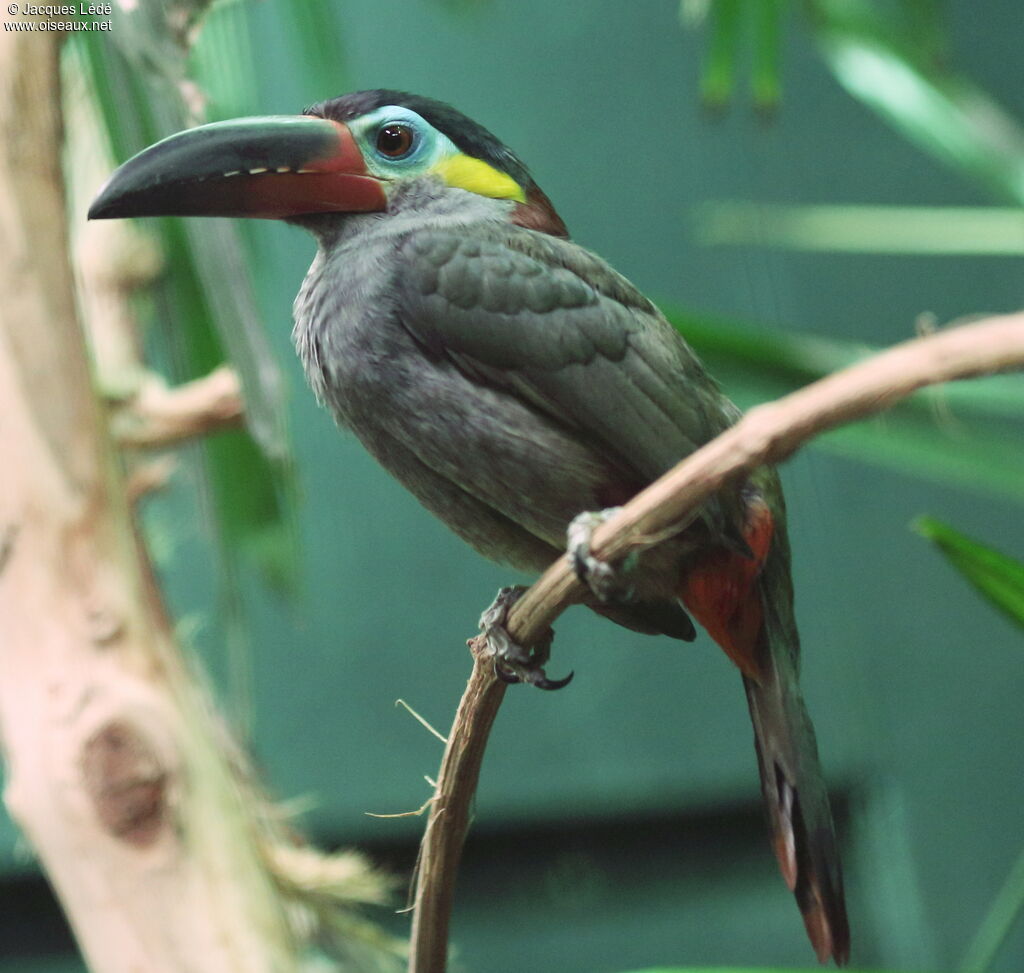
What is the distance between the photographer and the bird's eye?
3.57ft

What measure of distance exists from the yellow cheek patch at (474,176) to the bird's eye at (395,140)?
0.04m

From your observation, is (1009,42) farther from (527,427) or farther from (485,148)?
(527,427)

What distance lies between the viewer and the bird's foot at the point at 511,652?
95 cm

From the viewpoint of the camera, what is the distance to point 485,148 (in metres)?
1.11

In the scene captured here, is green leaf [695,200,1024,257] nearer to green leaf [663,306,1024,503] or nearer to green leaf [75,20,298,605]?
green leaf [663,306,1024,503]

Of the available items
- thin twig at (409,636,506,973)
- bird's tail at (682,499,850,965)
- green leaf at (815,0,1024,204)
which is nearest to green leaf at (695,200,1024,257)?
green leaf at (815,0,1024,204)

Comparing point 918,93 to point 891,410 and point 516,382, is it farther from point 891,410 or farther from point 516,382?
point 516,382

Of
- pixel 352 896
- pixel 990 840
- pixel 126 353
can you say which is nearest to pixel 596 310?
pixel 352 896

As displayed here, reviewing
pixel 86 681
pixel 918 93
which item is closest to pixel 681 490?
pixel 86 681

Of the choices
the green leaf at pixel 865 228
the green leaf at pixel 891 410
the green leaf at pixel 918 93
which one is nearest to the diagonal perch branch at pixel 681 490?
the green leaf at pixel 891 410

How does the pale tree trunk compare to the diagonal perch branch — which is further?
the pale tree trunk

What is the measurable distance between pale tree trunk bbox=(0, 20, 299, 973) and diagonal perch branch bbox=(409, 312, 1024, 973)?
40 cm

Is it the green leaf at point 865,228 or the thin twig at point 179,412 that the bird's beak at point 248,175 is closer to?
the thin twig at point 179,412

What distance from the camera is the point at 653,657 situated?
103 inches
